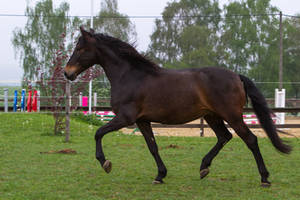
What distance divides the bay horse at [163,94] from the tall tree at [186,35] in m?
31.8

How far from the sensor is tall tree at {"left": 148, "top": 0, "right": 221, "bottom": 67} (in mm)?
38531

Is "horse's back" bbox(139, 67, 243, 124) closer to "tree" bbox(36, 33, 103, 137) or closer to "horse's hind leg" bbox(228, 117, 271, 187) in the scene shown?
"horse's hind leg" bbox(228, 117, 271, 187)

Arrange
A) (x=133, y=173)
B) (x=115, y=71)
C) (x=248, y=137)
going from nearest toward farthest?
(x=248, y=137)
(x=115, y=71)
(x=133, y=173)

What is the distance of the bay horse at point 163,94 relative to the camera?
16.6 ft

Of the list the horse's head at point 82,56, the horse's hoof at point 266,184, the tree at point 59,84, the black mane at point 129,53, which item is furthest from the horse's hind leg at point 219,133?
the tree at point 59,84

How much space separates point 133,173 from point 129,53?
1889mm

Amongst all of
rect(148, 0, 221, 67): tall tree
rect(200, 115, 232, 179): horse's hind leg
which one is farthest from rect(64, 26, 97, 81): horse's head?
rect(148, 0, 221, 67): tall tree

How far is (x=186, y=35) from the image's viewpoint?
129ft

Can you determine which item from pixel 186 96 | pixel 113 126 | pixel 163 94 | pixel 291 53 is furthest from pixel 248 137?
pixel 291 53

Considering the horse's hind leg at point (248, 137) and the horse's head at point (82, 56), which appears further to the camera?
the horse's head at point (82, 56)

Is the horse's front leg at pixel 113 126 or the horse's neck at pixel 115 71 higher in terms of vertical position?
the horse's neck at pixel 115 71

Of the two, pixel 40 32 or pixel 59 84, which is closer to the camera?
pixel 59 84

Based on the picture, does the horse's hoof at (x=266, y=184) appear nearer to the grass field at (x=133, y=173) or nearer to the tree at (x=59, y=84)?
the grass field at (x=133, y=173)

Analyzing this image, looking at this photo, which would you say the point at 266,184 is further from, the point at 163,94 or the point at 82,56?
the point at 82,56
